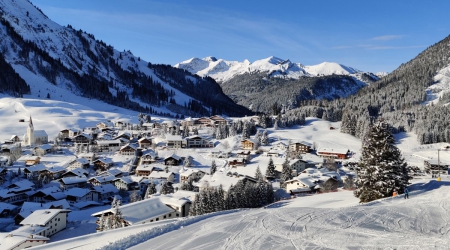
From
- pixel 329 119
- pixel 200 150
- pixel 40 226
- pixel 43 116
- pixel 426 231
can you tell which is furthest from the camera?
pixel 329 119

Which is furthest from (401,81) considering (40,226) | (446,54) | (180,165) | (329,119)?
(40,226)

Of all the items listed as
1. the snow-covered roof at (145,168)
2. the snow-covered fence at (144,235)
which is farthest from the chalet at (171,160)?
the snow-covered fence at (144,235)

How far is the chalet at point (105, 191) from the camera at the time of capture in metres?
50.2

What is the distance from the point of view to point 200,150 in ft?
239

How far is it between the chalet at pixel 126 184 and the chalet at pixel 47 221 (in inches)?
651

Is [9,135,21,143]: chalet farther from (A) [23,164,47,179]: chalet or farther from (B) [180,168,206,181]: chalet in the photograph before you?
(B) [180,168,206,181]: chalet

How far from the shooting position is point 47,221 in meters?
33.5

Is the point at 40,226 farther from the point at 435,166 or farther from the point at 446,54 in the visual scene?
the point at 446,54

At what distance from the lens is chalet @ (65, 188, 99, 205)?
155 ft

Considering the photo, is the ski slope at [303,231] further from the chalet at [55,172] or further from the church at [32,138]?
the church at [32,138]

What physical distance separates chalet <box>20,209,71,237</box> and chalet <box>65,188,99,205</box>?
1092cm

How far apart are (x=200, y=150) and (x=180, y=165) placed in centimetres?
1064

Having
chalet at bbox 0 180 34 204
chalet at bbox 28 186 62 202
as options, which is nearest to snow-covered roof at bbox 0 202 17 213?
chalet at bbox 0 180 34 204

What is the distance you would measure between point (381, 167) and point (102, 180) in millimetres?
44312
